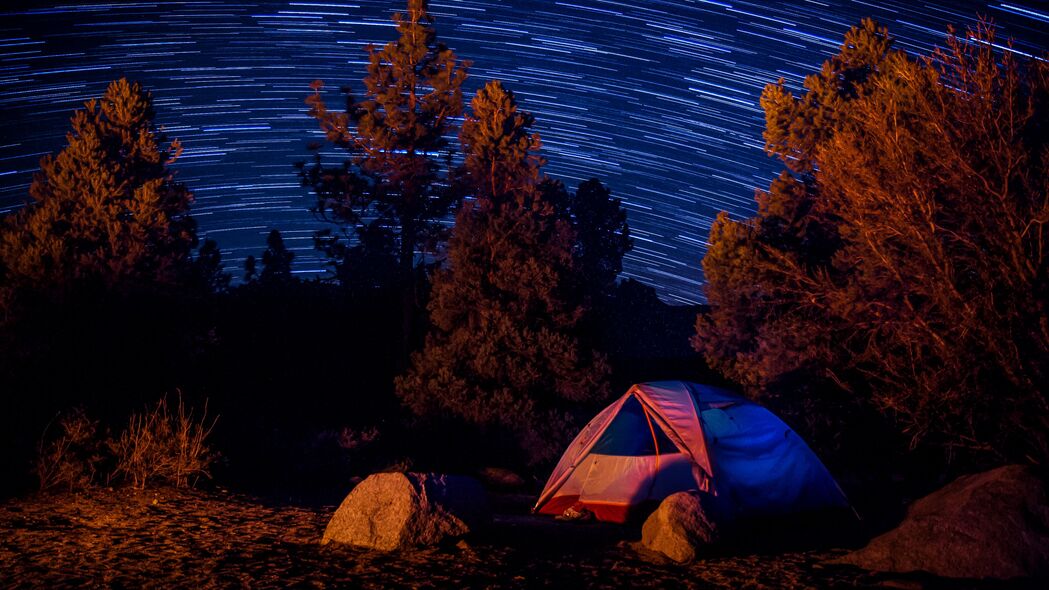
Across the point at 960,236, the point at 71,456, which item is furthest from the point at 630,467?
the point at 71,456

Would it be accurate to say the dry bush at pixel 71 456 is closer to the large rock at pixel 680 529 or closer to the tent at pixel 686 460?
the tent at pixel 686 460

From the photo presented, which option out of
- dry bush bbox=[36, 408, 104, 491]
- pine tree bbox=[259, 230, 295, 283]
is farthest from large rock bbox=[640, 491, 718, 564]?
pine tree bbox=[259, 230, 295, 283]

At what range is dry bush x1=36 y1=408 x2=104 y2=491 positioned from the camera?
424 inches

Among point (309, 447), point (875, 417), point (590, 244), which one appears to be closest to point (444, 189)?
point (590, 244)

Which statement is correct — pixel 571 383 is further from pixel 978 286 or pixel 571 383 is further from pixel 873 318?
pixel 978 286

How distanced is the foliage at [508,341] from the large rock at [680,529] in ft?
28.5

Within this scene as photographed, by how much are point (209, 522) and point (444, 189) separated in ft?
58.3

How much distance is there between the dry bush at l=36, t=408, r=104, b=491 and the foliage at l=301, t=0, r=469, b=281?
533 inches

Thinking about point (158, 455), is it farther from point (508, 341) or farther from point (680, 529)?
point (508, 341)

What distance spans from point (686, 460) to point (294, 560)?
641cm

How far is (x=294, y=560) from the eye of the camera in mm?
7176

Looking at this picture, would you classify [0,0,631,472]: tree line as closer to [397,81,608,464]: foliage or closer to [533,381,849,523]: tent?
[397,81,608,464]: foliage

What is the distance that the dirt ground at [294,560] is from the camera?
6.56m

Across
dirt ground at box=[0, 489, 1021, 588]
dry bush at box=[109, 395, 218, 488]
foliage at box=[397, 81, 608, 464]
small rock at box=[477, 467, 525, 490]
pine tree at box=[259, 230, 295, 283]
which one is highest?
pine tree at box=[259, 230, 295, 283]
